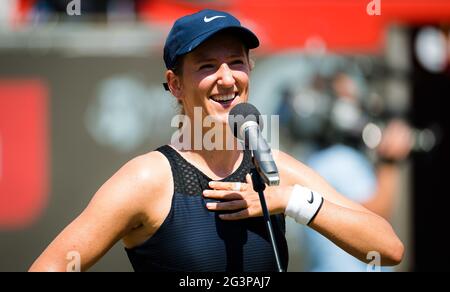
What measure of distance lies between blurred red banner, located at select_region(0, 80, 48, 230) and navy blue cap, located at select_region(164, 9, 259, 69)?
15.1 feet

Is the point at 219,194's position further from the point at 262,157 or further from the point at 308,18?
the point at 308,18

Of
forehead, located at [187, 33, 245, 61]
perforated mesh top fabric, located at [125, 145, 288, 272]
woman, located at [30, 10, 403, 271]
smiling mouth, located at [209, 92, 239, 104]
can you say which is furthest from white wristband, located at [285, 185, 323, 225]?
forehead, located at [187, 33, 245, 61]

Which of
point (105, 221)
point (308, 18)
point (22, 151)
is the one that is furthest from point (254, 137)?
point (308, 18)

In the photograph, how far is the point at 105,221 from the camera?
290 cm

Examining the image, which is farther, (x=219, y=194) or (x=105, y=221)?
(x=219, y=194)

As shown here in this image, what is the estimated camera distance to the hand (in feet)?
9.96

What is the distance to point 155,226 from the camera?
301cm

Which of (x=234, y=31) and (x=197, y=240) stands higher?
(x=234, y=31)

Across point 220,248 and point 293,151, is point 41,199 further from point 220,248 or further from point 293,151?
point 220,248

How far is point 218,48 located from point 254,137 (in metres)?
0.46

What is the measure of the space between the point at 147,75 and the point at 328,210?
4.79 metres

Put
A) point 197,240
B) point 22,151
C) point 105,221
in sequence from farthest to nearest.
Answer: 1. point 22,151
2. point 197,240
3. point 105,221

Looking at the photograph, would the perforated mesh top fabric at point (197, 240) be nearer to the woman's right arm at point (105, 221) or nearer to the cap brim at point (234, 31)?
the woman's right arm at point (105, 221)

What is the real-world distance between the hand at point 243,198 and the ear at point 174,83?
0.40 meters
